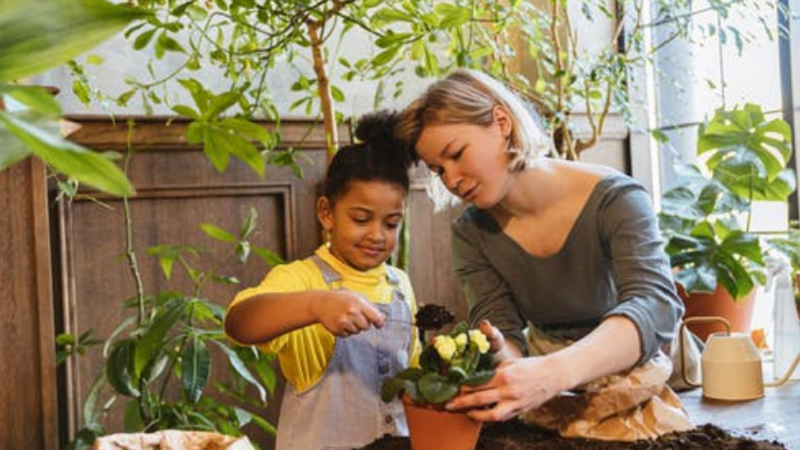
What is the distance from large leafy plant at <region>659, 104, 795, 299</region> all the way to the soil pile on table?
120cm

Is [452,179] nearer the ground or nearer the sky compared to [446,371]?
nearer the sky

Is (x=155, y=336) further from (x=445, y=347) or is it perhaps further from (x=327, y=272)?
(x=445, y=347)

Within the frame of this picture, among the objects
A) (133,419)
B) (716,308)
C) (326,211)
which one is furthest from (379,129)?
(716,308)

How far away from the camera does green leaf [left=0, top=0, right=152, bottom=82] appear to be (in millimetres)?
480

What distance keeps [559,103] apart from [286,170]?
2.65ft

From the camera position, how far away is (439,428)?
1021mm

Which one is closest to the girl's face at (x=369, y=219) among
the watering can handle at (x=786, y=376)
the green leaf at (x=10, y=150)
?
the green leaf at (x=10, y=150)

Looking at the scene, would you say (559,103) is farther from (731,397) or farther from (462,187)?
(462,187)

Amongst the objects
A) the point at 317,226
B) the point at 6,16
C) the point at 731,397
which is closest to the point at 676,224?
the point at 731,397

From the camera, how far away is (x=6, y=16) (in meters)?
0.49

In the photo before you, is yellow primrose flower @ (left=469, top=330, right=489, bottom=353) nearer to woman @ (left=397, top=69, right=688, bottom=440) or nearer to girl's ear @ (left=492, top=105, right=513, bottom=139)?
woman @ (left=397, top=69, right=688, bottom=440)

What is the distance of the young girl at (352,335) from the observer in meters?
1.45

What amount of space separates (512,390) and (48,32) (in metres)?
0.74

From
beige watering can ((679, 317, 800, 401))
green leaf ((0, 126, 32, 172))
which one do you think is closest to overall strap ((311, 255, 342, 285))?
beige watering can ((679, 317, 800, 401))
